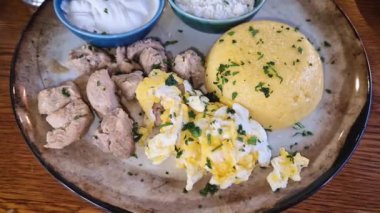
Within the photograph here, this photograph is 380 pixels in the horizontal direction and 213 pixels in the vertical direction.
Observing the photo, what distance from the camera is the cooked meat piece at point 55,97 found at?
1740mm

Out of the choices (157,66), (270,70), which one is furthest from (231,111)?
(157,66)

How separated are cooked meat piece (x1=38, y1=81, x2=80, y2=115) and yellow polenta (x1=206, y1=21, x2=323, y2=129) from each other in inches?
21.5

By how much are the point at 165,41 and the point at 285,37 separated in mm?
530

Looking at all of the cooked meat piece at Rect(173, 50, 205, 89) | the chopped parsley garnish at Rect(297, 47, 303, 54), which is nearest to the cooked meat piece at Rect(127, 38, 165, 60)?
the cooked meat piece at Rect(173, 50, 205, 89)

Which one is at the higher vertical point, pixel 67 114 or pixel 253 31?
pixel 253 31

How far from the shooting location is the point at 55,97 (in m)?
1.76

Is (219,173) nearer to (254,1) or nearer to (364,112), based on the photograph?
(364,112)

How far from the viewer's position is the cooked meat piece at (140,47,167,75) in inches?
71.9

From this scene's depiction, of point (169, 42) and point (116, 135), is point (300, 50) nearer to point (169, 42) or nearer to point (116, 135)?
point (169, 42)

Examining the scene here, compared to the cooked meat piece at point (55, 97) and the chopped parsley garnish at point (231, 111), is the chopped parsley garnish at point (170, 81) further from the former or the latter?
the cooked meat piece at point (55, 97)

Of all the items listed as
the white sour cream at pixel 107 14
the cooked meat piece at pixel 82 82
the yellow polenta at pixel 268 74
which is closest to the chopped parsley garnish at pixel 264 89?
the yellow polenta at pixel 268 74

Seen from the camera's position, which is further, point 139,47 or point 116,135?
point 139,47

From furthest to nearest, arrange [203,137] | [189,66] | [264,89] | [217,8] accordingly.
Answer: [217,8]
[189,66]
[264,89]
[203,137]

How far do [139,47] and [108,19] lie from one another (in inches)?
6.9
